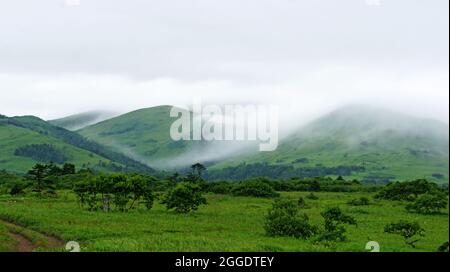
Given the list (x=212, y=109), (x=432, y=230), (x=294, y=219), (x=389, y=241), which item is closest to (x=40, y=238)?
(x=212, y=109)

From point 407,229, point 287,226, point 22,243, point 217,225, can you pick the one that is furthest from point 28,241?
point 407,229

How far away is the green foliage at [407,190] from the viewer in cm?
8675

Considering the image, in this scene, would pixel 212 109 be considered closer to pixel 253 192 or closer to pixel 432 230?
pixel 432 230

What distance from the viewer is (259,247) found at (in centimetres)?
2581

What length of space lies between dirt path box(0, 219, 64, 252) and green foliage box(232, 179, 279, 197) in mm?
56861

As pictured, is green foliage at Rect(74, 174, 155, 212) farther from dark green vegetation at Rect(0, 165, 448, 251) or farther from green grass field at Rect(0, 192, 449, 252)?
green grass field at Rect(0, 192, 449, 252)

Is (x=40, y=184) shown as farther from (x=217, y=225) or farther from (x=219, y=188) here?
(x=217, y=225)

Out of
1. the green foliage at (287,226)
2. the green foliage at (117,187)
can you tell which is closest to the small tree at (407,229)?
the green foliage at (287,226)

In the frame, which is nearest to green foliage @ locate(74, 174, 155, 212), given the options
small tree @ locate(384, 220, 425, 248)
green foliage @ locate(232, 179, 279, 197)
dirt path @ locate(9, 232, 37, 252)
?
dirt path @ locate(9, 232, 37, 252)

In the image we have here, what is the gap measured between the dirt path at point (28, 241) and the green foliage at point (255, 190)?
56.9 meters

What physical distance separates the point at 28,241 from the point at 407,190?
72.4 m

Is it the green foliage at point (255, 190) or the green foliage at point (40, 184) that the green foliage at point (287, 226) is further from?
the green foliage at point (255, 190)

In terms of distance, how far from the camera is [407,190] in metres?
88.8
